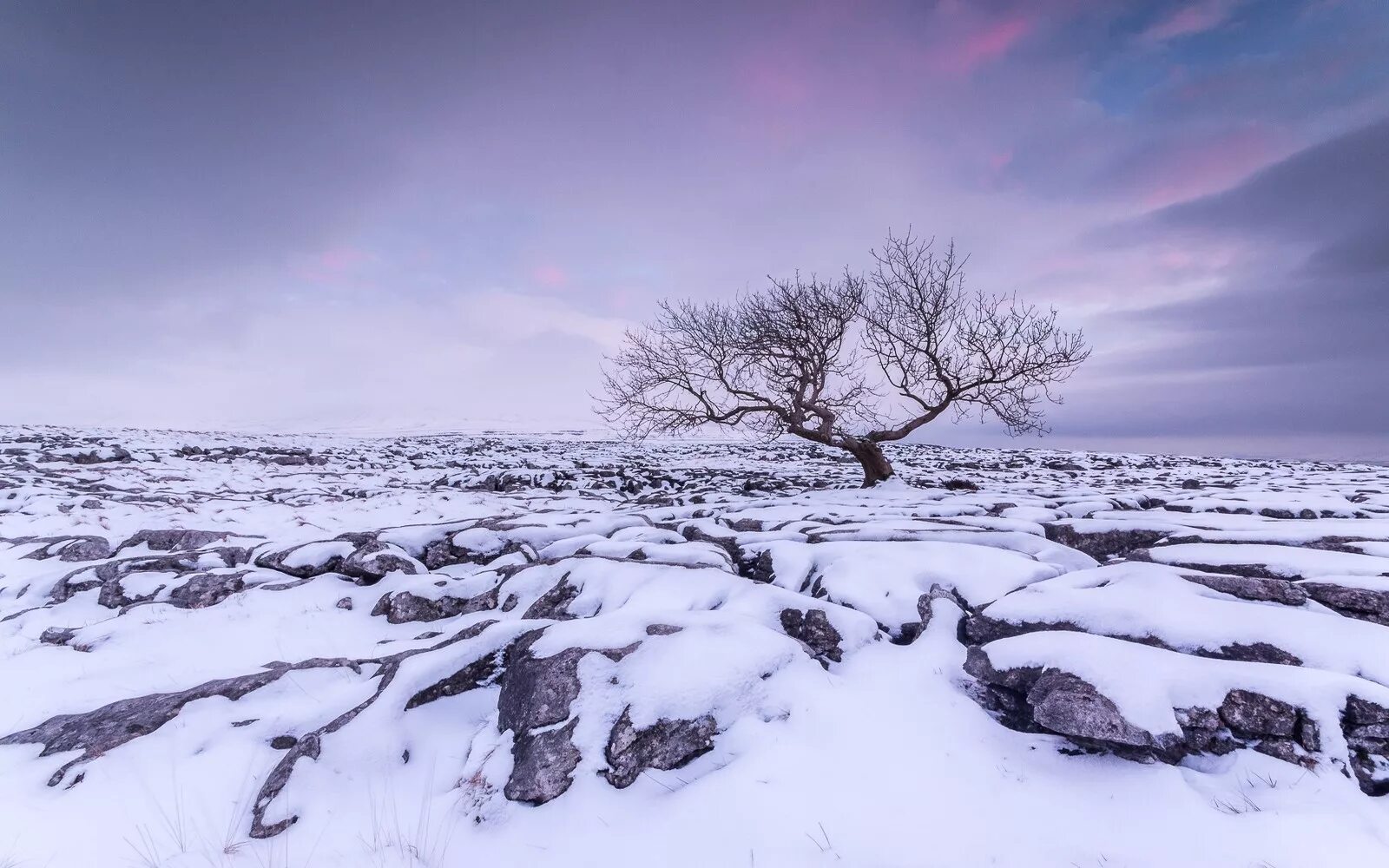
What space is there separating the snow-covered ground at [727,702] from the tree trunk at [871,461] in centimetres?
645

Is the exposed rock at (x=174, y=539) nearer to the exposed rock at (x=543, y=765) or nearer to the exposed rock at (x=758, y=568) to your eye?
the exposed rock at (x=543, y=765)

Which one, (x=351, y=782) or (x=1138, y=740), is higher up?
(x=1138, y=740)

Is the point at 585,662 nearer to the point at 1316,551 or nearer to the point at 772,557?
the point at 772,557

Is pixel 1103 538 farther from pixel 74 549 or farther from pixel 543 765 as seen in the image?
pixel 74 549

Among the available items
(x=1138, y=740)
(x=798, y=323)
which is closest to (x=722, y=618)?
(x=1138, y=740)

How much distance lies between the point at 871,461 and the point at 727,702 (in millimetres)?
10714

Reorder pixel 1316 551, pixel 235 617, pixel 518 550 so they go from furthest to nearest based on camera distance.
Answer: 1. pixel 518 550
2. pixel 235 617
3. pixel 1316 551

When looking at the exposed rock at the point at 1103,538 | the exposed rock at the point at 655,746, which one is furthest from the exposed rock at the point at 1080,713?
the exposed rock at the point at 1103,538

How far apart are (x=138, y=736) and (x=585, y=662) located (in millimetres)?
2940

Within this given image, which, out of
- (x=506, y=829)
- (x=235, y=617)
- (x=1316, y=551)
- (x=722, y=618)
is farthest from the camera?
(x=235, y=617)

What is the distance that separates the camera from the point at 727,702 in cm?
325

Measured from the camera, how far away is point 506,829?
9.06 feet

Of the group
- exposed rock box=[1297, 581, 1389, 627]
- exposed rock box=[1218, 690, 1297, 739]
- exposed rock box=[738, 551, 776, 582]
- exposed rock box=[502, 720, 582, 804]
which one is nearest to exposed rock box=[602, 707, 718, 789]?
exposed rock box=[502, 720, 582, 804]

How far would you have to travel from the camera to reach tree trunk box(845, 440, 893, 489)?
13.0 meters
